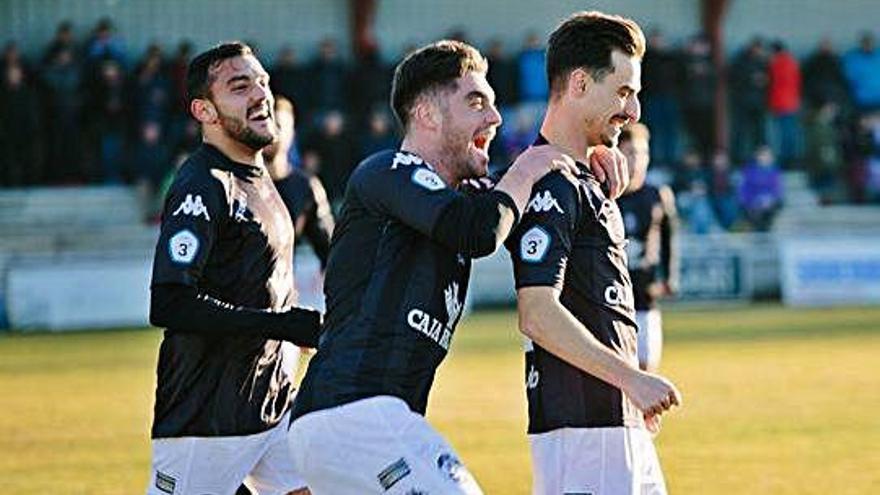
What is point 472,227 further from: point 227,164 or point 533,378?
point 227,164

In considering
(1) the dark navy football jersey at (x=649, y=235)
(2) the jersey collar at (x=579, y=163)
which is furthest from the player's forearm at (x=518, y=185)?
(1) the dark navy football jersey at (x=649, y=235)

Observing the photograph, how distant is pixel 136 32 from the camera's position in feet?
111

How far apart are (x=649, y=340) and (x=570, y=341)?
7.57 meters

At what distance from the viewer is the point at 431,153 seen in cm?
628

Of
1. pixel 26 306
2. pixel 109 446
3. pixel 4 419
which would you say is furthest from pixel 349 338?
pixel 26 306

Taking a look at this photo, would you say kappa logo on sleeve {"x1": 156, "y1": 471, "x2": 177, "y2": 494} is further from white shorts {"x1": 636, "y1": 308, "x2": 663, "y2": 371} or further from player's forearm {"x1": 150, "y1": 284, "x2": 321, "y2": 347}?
white shorts {"x1": 636, "y1": 308, "x2": 663, "y2": 371}

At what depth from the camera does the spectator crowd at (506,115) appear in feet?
97.9

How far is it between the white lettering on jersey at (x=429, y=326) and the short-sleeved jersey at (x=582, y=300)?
304 mm

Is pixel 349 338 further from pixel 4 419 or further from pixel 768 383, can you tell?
pixel 768 383

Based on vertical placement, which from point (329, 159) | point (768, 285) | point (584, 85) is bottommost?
point (768, 285)

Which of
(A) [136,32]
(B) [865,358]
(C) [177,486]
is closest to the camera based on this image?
(C) [177,486]

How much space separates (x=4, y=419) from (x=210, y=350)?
8.84 metres

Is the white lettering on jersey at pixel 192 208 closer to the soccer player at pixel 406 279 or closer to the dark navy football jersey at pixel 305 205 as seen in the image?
the soccer player at pixel 406 279

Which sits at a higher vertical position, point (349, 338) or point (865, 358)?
point (349, 338)
